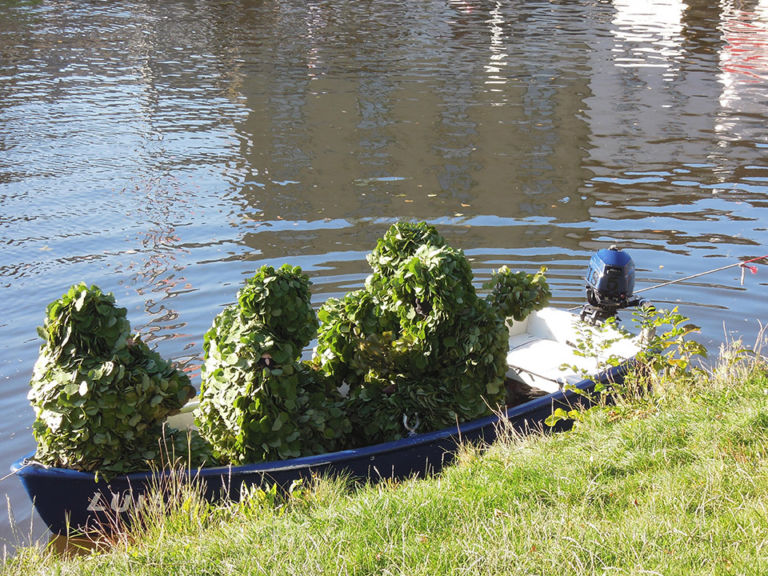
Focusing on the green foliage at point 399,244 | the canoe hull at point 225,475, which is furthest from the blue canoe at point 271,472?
the green foliage at point 399,244

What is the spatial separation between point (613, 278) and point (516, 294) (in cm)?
113

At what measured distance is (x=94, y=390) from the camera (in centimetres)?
582

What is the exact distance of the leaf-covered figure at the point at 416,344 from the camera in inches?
264

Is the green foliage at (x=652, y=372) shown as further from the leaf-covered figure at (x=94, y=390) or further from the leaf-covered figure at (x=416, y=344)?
the leaf-covered figure at (x=94, y=390)

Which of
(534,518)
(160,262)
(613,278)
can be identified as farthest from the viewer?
(160,262)

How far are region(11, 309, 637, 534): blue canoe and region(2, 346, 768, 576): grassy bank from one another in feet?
1.29

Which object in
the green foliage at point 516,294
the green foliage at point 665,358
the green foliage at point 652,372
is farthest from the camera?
the green foliage at point 516,294

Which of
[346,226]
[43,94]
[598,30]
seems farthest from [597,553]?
[598,30]

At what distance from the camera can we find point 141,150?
736 inches

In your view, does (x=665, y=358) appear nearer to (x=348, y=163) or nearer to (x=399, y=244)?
(x=399, y=244)

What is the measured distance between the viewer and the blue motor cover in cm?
831

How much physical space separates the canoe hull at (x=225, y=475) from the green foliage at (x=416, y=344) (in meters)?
0.26

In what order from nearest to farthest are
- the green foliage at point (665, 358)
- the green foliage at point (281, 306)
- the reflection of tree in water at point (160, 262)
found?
the green foliage at point (281, 306) < the green foliage at point (665, 358) < the reflection of tree in water at point (160, 262)

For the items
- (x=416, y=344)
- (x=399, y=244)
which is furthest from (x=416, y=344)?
(x=399, y=244)
